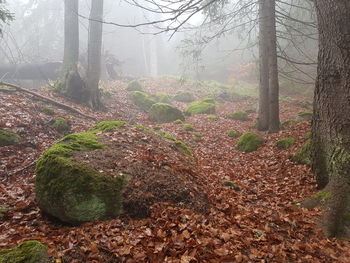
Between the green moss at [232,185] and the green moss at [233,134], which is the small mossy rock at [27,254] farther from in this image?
the green moss at [233,134]

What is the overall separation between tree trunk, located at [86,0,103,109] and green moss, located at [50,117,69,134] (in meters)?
3.38

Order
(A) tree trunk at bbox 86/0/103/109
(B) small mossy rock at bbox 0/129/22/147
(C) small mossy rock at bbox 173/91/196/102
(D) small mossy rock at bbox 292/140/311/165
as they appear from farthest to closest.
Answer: (C) small mossy rock at bbox 173/91/196/102 < (A) tree trunk at bbox 86/0/103/109 < (B) small mossy rock at bbox 0/129/22/147 < (D) small mossy rock at bbox 292/140/311/165

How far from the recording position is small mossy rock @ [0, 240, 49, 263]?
268cm

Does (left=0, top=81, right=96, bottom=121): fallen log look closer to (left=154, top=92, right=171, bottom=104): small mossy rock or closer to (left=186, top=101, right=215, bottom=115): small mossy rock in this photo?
(left=186, top=101, right=215, bottom=115): small mossy rock

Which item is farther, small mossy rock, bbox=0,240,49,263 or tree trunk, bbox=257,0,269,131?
tree trunk, bbox=257,0,269,131

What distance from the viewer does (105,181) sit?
4223 millimetres

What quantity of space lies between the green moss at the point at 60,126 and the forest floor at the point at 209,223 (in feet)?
1.96

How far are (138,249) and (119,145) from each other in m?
2.85

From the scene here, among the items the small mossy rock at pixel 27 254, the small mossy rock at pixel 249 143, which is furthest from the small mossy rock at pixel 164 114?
the small mossy rock at pixel 27 254

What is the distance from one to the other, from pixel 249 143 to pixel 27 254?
7.24 metres

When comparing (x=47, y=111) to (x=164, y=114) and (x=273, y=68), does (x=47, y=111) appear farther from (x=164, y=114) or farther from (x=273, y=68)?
(x=273, y=68)

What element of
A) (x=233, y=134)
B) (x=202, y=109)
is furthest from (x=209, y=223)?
(x=202, y=109)

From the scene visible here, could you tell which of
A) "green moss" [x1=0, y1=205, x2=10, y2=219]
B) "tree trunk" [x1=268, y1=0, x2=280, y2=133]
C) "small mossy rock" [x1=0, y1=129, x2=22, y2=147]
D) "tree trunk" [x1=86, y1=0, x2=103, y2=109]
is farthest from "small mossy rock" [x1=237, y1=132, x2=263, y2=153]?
"tree trunk" [x1=86, y1=0, x2=103, y2=109]

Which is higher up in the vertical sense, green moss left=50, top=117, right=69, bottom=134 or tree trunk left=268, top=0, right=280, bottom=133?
tree trunk left=268, top=0, right=280, bottom=133
